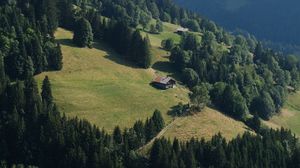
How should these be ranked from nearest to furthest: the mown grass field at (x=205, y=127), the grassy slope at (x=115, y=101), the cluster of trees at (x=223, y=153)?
the cluster of trees at (x=223, y=153) → the grassy slope at (x=115, y=101) → the mown grass field at (x=205, y=127)

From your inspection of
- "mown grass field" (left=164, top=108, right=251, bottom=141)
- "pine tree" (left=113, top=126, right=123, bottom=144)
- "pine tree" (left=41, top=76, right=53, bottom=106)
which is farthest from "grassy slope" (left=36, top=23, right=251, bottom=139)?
"pine tree" (left=113, top=126, right=123, bottom=144)

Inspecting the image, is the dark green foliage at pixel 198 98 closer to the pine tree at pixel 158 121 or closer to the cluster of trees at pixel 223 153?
the pine tree at pixel 158 121

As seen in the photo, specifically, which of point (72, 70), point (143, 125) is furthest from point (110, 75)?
point (143, 125)

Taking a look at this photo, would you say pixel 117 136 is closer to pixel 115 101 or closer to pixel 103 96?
pixel 115 101

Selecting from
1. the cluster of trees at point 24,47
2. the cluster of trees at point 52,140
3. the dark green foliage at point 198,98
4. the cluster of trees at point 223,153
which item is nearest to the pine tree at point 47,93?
the cluster of trees at point 52,140

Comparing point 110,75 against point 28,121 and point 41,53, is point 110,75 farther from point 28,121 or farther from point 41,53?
point 28,121

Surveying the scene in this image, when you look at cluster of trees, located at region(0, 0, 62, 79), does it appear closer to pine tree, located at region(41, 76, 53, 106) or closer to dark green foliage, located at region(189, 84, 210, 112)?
pine tree, located at region(41, 76, 53, 106)
